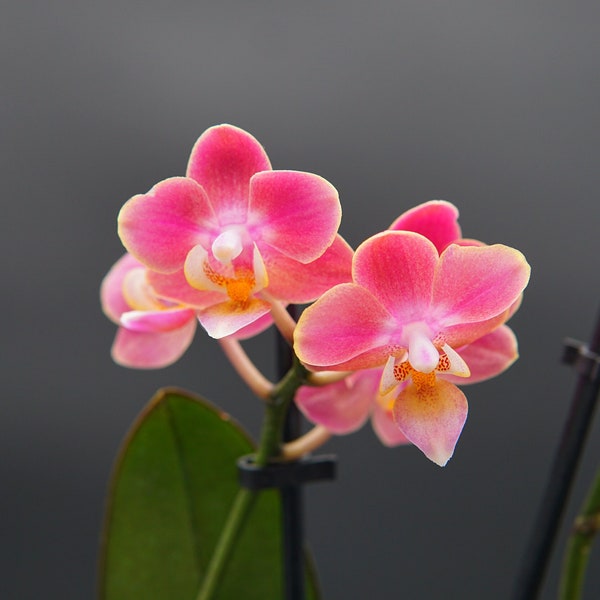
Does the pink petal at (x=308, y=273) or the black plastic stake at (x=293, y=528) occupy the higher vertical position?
the pink petal at (x=308, y=273)

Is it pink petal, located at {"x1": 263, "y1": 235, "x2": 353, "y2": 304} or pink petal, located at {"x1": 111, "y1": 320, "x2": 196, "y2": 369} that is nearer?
pink petal, located at {"x1": 263, "y1": 235, "x2": 353, "y2": 304}

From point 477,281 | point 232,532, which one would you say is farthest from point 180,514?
point 477,281

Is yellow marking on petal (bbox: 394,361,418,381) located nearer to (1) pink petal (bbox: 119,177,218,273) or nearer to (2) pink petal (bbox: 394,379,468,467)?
(2) pink petal (bbox: 394,379,468,467)

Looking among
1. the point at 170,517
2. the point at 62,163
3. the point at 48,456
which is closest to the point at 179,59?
the point at 62,163

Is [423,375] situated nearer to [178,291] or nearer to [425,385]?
[425,385]

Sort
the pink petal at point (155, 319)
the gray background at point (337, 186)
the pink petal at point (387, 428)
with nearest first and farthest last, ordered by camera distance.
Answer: the pink petal at point (155, 319), the pink petal at point (387, 428), the gray background at point (337, 186)

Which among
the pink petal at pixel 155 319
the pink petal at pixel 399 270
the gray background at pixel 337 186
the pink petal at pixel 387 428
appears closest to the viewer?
the pink petal at pixel 399 270

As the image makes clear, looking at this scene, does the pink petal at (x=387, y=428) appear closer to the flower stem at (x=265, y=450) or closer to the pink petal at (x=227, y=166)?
the flower stem at (x=265, y=450)

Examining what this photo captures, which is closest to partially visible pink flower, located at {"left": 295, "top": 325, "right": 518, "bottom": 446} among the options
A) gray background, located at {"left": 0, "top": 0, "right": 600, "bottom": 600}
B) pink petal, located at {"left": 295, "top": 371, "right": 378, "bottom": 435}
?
pink petal, located at {"left": 295, "top": 371, "right": 378, "bottom": 435}

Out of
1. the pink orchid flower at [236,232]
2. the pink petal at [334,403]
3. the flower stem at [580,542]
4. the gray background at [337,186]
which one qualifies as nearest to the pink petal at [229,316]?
the pink orchid flower at [236,232]
